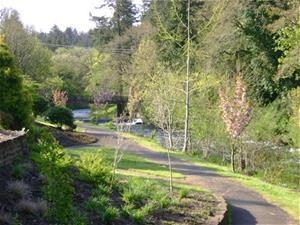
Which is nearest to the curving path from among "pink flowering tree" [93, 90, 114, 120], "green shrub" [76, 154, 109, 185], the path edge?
the path edge

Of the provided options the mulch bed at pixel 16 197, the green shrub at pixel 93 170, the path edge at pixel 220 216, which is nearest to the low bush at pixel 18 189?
the mulch bed at pixel 16 197

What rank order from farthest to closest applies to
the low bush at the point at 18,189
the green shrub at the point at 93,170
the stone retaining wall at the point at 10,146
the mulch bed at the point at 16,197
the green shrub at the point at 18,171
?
the green shrub at the point at 93,170 < the stone retaining wall at the point at 10,146 < the green shrub at the point at 18,171 < the low bush at the point at 18,189 < the mulch bed at the point at 16,197

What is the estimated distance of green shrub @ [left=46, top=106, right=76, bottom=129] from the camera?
25.5 metres

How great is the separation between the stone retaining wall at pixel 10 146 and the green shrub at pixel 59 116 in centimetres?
1587

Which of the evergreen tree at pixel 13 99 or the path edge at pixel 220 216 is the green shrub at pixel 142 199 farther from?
the evergreen tree at pixel 13 99

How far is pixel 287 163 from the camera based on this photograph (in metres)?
21.0

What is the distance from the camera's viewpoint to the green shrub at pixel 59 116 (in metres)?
25.5

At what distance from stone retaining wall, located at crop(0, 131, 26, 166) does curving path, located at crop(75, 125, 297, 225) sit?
175 inches

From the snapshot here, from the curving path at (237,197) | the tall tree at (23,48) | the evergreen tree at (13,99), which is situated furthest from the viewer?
the tall tree at (23,48)

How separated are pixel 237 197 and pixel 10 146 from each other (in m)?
6.36

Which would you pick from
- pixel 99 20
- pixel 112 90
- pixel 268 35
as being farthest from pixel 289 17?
pixel 99 20

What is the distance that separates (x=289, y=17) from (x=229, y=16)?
19.1 ft

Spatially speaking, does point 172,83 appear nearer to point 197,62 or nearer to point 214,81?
point 214,81

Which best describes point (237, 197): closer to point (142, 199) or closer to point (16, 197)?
point (142, 199)
